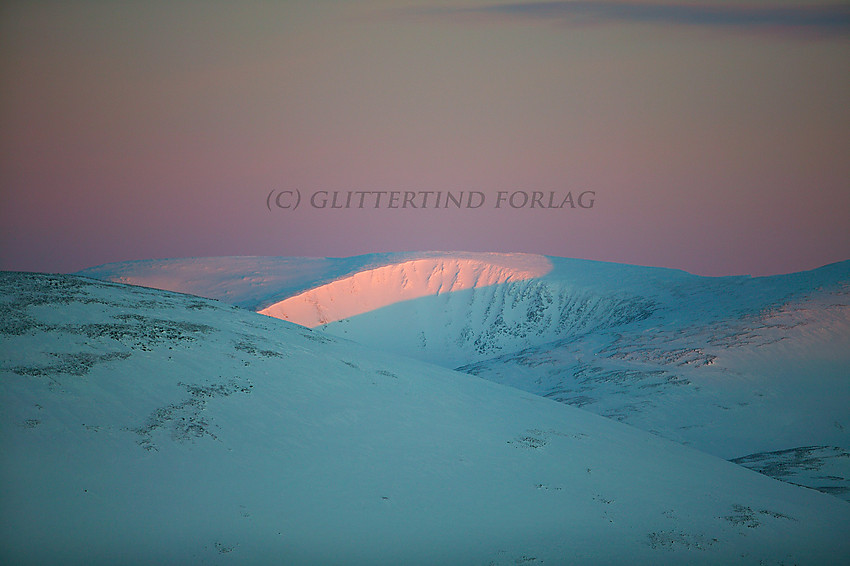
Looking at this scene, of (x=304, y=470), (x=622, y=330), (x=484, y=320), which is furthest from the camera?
(x=484, y=320)

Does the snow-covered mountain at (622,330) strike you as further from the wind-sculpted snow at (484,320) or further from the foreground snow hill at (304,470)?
the foreground snow hill at (304,470)

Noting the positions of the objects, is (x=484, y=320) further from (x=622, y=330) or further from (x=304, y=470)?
(x=304, y=470)

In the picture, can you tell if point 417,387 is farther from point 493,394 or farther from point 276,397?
point 276,397

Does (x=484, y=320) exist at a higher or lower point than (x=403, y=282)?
lower

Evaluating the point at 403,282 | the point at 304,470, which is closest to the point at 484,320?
the point at 403,282

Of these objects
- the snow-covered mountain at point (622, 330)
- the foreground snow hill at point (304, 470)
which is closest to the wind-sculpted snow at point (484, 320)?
the snow-covered mountain at point (622, 330)

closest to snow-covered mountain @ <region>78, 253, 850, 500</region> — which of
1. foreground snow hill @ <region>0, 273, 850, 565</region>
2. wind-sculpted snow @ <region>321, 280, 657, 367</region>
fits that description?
wind-sculpted snow @ <region>321, 280, 657, 367</region>

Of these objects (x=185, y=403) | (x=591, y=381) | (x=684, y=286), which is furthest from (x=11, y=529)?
(x=684, y=286)
